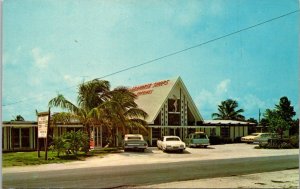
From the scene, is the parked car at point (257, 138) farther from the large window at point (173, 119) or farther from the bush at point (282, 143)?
the large window at point (173, 119)

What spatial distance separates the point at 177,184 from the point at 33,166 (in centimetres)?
914

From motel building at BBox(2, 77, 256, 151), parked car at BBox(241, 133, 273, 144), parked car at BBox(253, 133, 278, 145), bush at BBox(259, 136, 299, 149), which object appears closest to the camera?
motel building at BBox(2, 77, 256, 151)

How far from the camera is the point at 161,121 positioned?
114 feet

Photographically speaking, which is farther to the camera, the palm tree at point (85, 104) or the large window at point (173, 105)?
the large window at point (173, 105)

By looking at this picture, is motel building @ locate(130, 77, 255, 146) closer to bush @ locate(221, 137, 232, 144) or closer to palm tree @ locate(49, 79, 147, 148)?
bush @ locate(221, 137, 232, 144)

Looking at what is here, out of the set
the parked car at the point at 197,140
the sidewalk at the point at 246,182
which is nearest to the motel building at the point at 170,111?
the parked car at the point at 197,140

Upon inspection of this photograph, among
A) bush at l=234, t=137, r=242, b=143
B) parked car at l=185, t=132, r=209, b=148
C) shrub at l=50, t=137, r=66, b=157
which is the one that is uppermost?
shrub at l=50, t=137, r=66, b=157

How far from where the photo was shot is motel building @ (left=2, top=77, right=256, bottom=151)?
1160 inches

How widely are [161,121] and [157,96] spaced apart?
2.66m

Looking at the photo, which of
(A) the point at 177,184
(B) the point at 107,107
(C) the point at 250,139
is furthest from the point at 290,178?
(C) the point at 250,139

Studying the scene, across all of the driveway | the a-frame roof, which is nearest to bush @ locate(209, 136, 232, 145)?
the a-frame roof

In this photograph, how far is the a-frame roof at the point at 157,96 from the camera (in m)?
34.4

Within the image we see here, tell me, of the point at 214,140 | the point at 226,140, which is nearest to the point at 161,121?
the point at 214,140

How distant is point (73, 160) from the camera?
2058 cm
